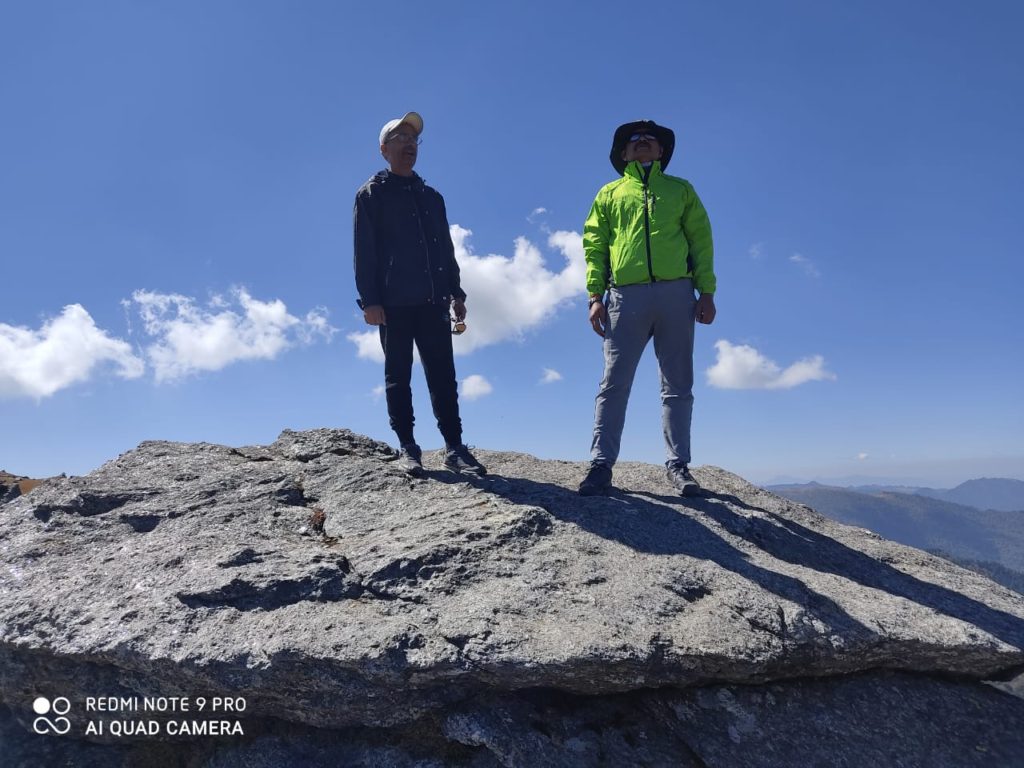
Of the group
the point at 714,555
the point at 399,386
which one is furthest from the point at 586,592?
the point at 399,386

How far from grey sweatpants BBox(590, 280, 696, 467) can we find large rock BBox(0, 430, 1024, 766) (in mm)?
1082

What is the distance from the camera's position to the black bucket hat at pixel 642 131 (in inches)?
300

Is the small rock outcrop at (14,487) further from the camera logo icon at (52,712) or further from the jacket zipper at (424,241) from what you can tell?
the jacket zipper at (424,241)

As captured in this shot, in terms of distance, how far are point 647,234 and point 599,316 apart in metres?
1.11

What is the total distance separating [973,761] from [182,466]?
876 cm

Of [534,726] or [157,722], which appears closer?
[534,726]

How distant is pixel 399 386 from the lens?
7695mm

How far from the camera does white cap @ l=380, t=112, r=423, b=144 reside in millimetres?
7672

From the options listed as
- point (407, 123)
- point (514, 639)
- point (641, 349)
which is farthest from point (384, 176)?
point (514, 639)

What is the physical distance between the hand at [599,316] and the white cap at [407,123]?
3.25m

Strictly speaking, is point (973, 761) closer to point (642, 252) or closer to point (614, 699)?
point (614, 699)

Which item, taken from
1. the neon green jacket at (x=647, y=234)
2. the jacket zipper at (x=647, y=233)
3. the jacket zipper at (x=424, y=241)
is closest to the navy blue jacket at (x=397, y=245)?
the jacket zipper at (x=424, y=241)

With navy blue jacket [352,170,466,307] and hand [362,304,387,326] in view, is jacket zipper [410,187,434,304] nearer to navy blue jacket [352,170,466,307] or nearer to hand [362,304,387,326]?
navy blue jacket [352,170,466,307]

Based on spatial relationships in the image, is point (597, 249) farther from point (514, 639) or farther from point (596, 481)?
point (514, 639)
